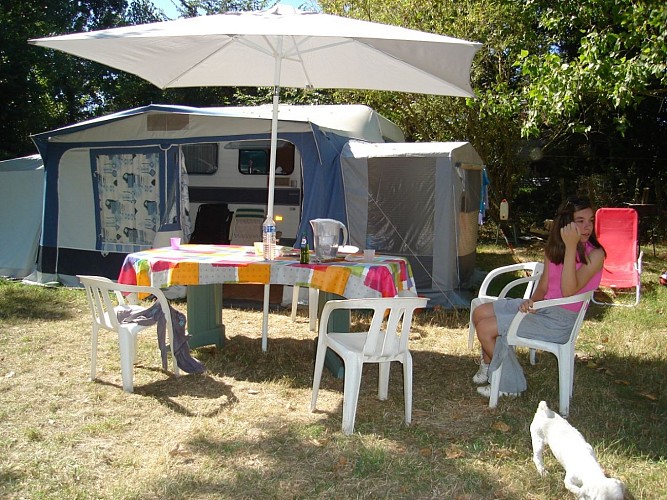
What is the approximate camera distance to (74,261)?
701cm

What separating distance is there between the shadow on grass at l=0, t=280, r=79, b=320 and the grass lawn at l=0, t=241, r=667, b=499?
22.0 inches

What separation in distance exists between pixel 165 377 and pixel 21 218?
15.0ft

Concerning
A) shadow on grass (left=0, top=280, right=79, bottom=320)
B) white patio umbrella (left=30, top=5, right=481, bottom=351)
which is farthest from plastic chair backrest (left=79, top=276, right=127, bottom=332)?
shadow on grass (left=0, top=280, right=79, bottom=320)

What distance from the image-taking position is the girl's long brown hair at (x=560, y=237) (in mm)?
3391

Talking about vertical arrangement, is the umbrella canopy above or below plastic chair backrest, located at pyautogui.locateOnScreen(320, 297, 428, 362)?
above

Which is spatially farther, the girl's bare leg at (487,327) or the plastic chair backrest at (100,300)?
the girl's bare leg at (487,327)

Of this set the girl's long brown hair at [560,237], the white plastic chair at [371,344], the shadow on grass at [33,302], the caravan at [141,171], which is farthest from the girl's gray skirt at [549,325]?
the shadow on grass at [33,302]

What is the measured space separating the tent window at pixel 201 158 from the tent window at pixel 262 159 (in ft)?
1.28

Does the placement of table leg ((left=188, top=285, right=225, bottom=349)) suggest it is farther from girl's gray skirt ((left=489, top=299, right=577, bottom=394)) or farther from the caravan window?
the caravan window

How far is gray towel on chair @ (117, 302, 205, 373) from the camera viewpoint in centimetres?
373

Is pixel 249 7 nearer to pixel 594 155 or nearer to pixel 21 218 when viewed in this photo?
pixel 594 155

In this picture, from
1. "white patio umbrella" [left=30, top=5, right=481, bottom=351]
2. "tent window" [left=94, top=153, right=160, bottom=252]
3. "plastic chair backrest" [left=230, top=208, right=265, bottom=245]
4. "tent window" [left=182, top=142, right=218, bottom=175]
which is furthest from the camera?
"tent window" [left=182, top=142, right=218, bottom=175]

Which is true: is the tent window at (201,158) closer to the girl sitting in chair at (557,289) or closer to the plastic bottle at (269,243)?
the plastic bottle at (269,243)

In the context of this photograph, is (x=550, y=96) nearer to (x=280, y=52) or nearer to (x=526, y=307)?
(x=280, y=52)
